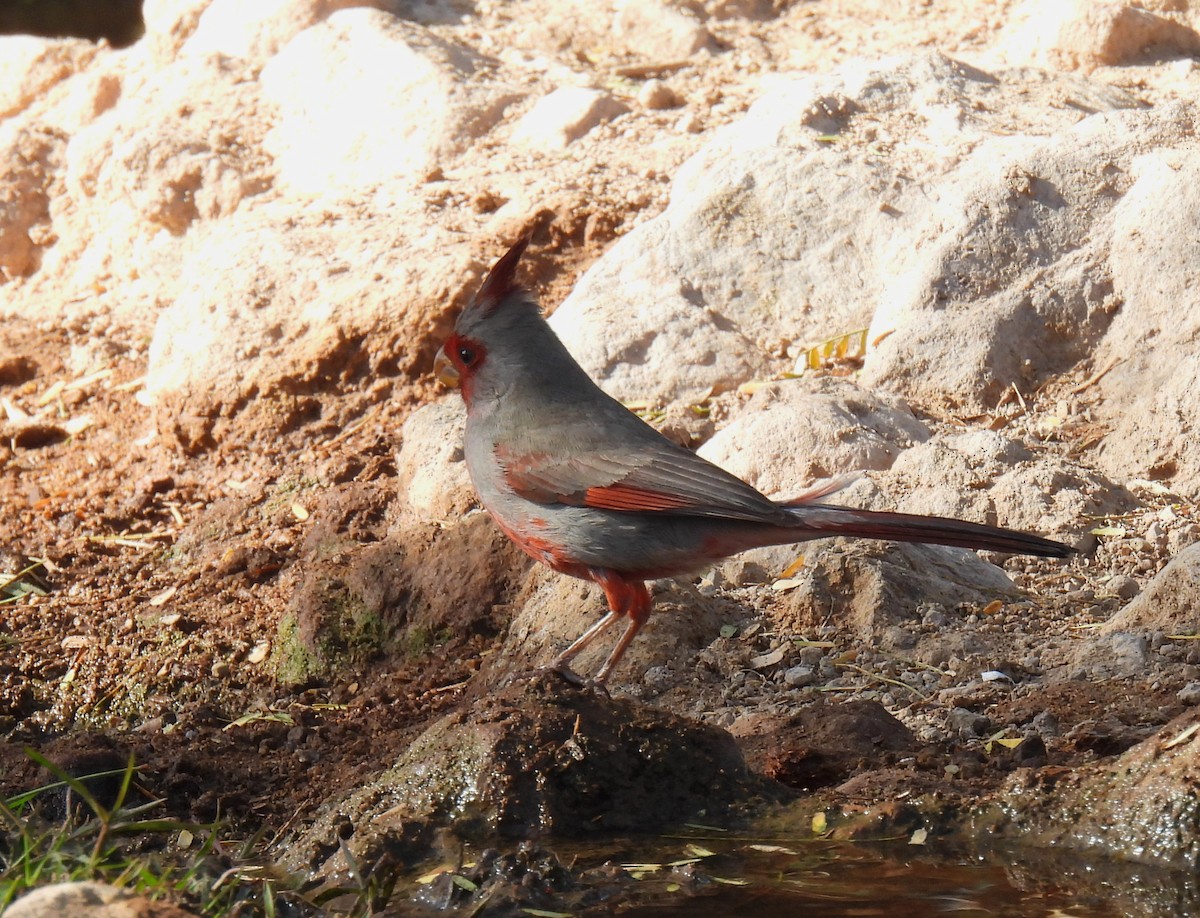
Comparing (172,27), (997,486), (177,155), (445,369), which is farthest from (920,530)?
(172,27)

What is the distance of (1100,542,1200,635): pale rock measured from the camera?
16.1 feet

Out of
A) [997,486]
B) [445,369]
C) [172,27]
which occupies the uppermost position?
[172,27]

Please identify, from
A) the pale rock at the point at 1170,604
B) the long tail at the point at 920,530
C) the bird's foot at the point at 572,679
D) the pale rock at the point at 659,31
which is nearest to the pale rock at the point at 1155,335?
the pale rock at the point at 1170,604

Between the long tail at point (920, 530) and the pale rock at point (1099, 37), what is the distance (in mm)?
4612

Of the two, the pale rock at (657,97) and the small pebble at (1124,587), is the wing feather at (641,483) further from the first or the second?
the pale rock at (657,97)

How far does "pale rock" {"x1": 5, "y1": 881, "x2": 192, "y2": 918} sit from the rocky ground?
965mm

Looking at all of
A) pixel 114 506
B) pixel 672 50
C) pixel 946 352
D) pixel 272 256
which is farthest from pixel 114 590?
pixel 672 50

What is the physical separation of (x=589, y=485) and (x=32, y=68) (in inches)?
263

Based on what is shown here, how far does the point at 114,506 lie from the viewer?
24.0 feet

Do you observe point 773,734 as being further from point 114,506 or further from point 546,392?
point 114,506

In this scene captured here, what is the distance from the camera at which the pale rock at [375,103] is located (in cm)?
840

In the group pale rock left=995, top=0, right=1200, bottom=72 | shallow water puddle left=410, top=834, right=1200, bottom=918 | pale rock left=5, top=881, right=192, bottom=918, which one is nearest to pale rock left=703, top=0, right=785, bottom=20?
pale rock left=995, top=0, right=1200, bottom=72

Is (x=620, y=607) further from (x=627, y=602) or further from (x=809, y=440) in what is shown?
(x=809, y=440)

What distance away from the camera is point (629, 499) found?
15.8ft
